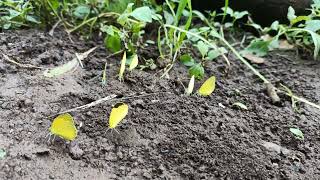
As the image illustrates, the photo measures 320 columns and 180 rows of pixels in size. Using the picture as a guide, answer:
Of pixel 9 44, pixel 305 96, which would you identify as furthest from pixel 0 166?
pixel 305 96

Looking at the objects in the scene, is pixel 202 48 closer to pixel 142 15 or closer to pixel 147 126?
pixel 142 15

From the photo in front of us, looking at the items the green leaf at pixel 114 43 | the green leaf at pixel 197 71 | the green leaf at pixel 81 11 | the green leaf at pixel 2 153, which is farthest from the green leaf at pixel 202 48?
the green leaf at pixel 2 153

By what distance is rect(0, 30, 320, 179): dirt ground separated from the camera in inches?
46.5

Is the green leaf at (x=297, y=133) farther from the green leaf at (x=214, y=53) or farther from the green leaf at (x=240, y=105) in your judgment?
the green leaf at (x=214, y=53)

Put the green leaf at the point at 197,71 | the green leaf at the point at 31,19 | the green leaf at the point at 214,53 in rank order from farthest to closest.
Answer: the green leaf at the point at 31,19 → the green leaf at the point at 214,53 → the green leaf at the point at 197,71

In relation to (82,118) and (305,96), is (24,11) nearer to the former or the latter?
(82,118)

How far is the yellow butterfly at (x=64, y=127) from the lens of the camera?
3.87 ft

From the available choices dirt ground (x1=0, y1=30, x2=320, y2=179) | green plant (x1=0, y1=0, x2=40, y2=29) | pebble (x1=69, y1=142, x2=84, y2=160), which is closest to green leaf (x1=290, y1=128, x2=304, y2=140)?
dirt ground (x1=0, y1=30, x2=320, y2=179)

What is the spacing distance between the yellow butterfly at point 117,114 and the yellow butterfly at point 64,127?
0.11 m

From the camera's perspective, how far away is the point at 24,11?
175 centimetres

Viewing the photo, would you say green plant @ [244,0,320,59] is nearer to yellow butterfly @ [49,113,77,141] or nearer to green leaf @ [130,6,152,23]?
green leaf @ [130,6,152,23]

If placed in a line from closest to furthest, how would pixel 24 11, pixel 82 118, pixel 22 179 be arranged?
pixel 22 179, pixel 82 118, pixel 24 11

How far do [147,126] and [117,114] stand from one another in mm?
103

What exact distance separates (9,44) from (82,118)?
20.9 inches
